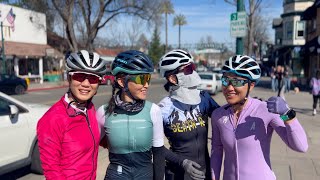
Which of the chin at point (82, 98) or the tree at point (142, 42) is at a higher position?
the tree at point (142, 42)

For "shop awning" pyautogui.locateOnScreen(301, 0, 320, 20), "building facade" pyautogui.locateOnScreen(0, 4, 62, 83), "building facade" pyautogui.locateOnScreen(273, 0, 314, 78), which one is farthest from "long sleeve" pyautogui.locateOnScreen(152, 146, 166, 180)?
"building facade" pyautogui.locateOnScreen(273, 0, 314, 78)

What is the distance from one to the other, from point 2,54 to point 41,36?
7.98 meters

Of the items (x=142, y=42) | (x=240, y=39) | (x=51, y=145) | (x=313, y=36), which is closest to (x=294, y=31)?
(x=313, y=36)

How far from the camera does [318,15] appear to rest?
25.3 m

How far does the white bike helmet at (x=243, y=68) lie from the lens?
2.64 meters

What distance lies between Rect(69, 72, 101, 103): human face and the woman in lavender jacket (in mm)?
1032

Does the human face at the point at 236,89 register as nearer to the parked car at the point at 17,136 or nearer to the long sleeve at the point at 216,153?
the long sleeve at the point at 216,153

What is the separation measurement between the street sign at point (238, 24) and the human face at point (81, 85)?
6.04m

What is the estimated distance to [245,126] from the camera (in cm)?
260

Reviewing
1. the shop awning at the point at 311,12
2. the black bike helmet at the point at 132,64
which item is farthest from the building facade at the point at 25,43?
the black bike helmet at the point at 132,64

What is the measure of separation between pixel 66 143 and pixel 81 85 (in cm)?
43

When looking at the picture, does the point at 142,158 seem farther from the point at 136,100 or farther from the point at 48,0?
the point at 48,0

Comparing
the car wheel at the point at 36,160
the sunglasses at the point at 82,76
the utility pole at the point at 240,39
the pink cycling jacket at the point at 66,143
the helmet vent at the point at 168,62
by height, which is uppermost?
the utility pole at the point at 240,39

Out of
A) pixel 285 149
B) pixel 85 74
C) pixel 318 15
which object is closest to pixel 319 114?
pixel 285 149
